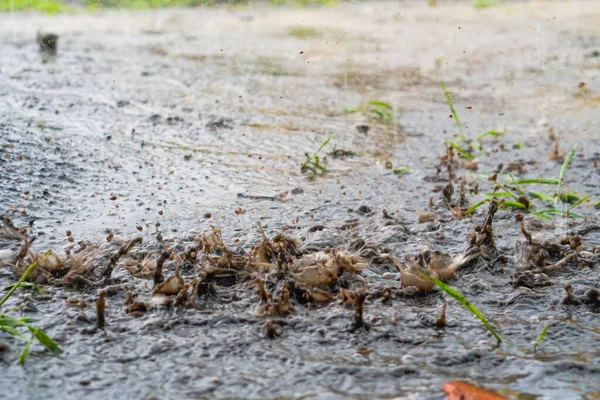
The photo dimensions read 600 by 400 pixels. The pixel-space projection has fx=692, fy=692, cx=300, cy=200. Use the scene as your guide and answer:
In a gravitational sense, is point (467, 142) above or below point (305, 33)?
below

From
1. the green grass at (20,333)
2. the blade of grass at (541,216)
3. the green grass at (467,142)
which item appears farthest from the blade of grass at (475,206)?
the green grass at (20,333)

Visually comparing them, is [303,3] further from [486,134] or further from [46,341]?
[46,341]

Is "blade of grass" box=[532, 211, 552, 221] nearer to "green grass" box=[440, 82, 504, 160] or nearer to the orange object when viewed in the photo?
"green grass" box=[440, 82, 504, 160]

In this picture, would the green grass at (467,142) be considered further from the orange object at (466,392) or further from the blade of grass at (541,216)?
the orange object at (466,392)

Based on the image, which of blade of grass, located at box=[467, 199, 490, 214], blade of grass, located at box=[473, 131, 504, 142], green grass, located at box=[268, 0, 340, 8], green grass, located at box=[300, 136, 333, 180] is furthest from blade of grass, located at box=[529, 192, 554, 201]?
green grass, located at box=[268, 0, 340, 8]

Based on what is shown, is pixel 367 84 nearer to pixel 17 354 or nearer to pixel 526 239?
pixel 526 239

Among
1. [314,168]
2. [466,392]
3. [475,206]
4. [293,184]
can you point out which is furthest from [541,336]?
[314,168]
